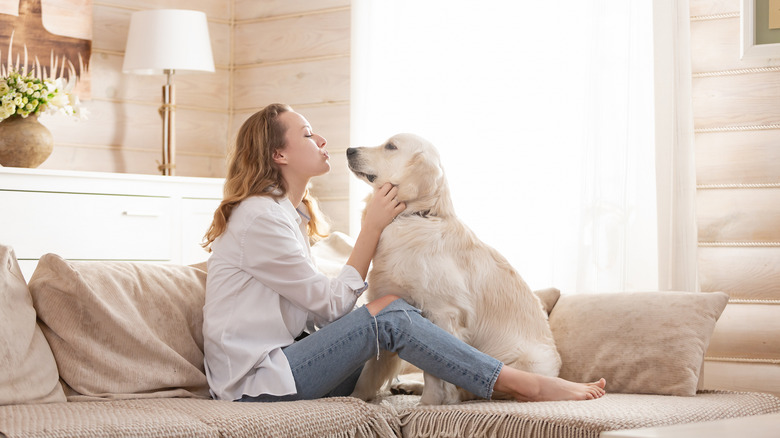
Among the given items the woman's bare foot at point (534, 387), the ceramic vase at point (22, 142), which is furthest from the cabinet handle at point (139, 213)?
the woman's bare foot at point (534, 387)

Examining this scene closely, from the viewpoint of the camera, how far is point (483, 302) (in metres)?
2.44

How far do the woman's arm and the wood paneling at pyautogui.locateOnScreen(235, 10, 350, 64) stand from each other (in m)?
2.03

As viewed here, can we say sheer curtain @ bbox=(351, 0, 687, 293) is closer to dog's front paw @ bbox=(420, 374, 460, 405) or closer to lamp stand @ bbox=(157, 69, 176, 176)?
lamp stand @ bbox=(157, 69, 176, 176)

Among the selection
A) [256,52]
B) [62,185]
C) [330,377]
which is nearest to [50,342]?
[330,377]

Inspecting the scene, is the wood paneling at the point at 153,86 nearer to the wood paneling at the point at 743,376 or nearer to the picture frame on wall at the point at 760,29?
the picture frame on wall at the point at 760,29

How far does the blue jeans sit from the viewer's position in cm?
221

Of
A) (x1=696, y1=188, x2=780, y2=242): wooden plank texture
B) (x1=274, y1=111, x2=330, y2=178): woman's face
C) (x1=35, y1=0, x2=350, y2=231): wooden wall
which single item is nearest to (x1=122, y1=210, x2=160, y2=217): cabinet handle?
(x1=35, y1=0, x2=350, y2=231): wooden wall

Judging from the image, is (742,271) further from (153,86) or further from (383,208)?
(153,86)

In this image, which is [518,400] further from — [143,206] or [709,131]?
[143,206]

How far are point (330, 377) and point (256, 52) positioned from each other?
9.20 feet

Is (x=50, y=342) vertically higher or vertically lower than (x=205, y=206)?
lower

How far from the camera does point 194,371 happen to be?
7.56ft

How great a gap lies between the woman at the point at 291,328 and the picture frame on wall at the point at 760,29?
57.0 inches

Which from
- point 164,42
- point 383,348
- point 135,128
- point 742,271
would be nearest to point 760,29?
point 742,271
